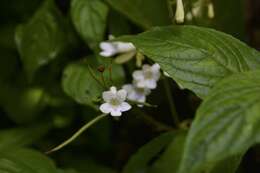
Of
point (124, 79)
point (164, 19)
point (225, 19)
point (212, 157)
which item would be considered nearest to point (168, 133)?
point (124, 79)

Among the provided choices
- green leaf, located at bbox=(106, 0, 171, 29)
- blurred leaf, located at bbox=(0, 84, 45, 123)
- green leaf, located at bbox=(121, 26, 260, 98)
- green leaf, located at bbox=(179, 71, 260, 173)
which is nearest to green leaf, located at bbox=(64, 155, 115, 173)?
blurred leaf, located at bbox=(0, 84, 45, 123)

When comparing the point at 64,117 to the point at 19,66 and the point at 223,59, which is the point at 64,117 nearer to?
the point at 19,66

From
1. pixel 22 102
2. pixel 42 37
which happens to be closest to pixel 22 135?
pixel 22 102

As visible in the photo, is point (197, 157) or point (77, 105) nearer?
point (197, 157)

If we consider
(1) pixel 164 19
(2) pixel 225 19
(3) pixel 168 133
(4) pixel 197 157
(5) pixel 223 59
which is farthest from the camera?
(2) pixel 225 19

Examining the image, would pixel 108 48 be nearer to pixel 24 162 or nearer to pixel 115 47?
pixel 115 47

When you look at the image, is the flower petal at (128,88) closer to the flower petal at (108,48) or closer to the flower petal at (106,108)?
the flower petal at (108,48)

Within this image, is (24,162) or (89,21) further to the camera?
(89,21)
